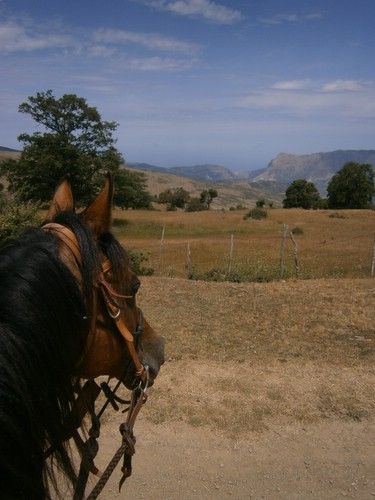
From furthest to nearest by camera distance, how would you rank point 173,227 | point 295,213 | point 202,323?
point 295,213 < point 173,227 < point 202,323

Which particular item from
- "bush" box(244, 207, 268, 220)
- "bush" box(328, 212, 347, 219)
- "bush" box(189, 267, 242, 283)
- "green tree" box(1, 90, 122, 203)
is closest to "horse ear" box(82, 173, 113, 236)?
"bush" box(189, 267, 242, 283)

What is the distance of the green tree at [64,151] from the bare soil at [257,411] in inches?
870

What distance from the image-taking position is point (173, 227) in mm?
36781

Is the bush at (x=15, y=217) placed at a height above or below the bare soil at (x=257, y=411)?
above

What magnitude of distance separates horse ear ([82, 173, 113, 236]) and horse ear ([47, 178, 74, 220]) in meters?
0.14

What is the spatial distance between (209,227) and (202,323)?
2897 centimetres

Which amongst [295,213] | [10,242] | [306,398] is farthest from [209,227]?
[10,242]

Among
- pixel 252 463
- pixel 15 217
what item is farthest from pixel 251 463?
pixel 15 217

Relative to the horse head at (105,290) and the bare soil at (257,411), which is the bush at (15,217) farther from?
the horse head at (105,290)

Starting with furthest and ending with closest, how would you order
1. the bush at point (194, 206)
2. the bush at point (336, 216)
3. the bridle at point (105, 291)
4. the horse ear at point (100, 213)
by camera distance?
1. the bush at point (194, 206)
2. the bush at point (336, 216)
3. the horse ear at point (100, 213)
4. the bridle at point (105, 291)

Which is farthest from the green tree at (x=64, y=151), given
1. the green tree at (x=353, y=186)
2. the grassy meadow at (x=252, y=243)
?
the green tree at (x=353, y=186)

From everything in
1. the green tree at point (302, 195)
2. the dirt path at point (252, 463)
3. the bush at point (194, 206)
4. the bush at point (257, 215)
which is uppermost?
the green tree at point (302, 195)

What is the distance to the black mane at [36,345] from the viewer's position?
5.02ft

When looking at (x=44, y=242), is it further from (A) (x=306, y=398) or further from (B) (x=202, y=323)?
(B) (x=202, y=323)
